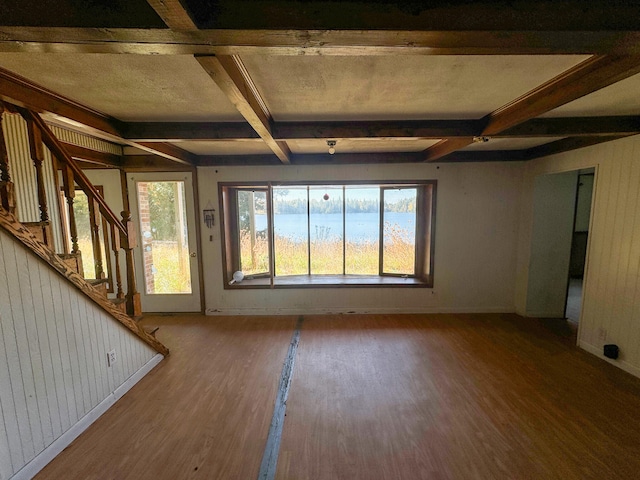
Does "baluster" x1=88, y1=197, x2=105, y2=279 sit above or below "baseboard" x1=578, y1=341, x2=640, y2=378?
above

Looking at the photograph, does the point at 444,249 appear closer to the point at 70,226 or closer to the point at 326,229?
the point at 326,229

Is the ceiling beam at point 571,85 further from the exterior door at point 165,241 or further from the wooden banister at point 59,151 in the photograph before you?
the exterior door at point 165,241

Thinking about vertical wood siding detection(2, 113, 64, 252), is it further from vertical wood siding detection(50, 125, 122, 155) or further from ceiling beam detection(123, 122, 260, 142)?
ceiling beam detection(123, 122, 260, 142)

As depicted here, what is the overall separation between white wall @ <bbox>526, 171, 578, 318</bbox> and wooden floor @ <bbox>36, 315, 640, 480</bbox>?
2.34 ft

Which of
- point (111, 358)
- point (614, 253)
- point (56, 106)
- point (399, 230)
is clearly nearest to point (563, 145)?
point (614, 253)

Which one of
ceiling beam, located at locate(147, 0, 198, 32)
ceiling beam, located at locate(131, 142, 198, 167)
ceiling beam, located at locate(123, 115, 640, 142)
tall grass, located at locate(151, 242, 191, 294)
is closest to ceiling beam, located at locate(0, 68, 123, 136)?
ceiling beam, located at locate(123, 115, 640, 142)

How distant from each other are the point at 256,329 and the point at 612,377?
384cm

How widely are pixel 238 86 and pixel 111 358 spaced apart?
2.46 m

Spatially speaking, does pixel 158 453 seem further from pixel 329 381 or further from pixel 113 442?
pixel 329 381

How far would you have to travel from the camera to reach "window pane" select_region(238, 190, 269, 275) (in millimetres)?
4148

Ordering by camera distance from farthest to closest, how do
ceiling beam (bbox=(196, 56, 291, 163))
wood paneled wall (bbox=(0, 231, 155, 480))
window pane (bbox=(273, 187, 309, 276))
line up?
window pane (bbox=(273, 187, 309, 276)) → wood paneled wall (bbox=(0, 231, 155, 480)) → ceiling beam (bbox=(196, 56, 291, 163))

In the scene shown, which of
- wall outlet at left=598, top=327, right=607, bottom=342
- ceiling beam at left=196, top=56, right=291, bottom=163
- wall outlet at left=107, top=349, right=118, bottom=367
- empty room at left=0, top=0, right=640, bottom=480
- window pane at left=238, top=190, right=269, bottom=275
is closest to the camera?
empty room at left=0, top=0, right=640, bottom=480

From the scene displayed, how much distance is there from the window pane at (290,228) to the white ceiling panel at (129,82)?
2.08 m

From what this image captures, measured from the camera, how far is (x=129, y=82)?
5.31ft
